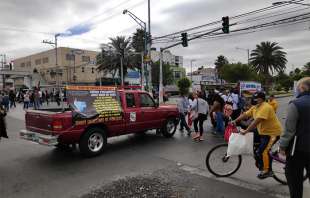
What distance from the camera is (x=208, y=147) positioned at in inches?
336

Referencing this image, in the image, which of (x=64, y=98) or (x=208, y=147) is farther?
(x=208, y=147)

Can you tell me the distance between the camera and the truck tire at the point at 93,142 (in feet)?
24.0

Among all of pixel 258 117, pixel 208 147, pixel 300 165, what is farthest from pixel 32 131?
pixel 300 165

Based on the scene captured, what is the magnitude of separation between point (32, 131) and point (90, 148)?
1.65 m

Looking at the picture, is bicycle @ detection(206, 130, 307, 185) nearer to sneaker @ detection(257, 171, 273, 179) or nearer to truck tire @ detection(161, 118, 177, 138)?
sneaker @ detection(257, 171, 273, 179)

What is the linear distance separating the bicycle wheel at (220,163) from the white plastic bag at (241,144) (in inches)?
16.5

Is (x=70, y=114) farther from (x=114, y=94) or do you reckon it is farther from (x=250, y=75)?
(x=250, y=75)

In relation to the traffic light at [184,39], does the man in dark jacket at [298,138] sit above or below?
below

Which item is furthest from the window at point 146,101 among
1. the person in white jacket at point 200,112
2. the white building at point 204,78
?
the white building at point 204,78

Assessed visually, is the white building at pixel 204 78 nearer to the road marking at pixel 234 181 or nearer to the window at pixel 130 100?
the window at pixel 130 100

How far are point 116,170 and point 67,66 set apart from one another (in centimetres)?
7377

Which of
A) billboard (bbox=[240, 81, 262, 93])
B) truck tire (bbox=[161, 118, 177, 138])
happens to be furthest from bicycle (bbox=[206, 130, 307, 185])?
billboard (bbox=[240, 81, 262, 93])

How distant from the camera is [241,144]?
516 centimetres

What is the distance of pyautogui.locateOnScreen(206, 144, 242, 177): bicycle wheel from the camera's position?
564 centimetres
